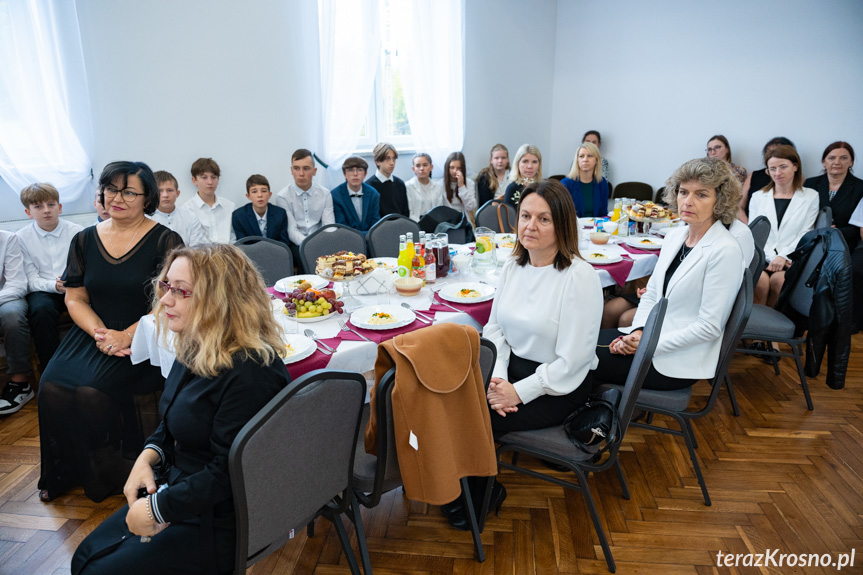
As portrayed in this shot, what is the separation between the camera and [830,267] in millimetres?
2949

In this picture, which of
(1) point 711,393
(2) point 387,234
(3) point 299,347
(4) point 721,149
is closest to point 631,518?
(1) point 711,393

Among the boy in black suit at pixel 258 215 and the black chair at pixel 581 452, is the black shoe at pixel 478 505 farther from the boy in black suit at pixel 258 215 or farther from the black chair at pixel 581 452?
the boy in black suit at pixel 258 215

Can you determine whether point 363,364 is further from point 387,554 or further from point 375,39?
point 375,39

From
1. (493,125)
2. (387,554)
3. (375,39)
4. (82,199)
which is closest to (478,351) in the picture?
(387,554)

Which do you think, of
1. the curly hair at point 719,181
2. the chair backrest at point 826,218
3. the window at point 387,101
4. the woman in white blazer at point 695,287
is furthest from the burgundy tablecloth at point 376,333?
the window at point 387,101

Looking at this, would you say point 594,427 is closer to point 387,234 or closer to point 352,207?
point 387,234

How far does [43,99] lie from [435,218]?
2962 millimetres

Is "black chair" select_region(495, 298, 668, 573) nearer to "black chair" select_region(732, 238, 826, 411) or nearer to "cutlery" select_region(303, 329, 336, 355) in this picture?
"cutlery" select_region(303, 329, 336, 355)

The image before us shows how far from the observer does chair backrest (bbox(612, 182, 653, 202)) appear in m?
6.66

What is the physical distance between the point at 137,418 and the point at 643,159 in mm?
6144

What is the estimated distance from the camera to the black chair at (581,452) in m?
1.85

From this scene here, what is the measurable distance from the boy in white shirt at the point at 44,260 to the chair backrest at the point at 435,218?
96.7 inches

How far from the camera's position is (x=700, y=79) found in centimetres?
618

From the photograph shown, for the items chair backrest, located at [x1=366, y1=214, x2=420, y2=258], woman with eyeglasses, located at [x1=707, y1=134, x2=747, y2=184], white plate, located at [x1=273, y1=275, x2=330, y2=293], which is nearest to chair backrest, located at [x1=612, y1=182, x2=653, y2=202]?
woman with eyeglasses, located at [x1=707, y1=134, x2=747, y2=184]
